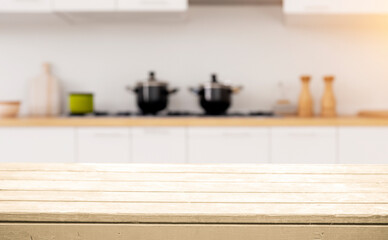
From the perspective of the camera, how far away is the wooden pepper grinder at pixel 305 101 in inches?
110

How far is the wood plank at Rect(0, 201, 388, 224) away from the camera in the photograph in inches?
25.9

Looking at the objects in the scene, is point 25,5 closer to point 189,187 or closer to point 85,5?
point 85,5

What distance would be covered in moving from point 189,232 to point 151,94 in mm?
2099

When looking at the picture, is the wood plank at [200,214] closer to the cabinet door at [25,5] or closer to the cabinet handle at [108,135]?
the cabinet handle at [108,135]

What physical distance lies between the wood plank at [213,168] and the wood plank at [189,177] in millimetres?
28

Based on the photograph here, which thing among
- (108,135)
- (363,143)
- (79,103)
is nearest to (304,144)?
(363,143)

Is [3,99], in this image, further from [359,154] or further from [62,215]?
[62,215]

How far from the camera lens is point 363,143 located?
2.40m

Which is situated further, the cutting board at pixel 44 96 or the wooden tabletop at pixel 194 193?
the cutting board at pixel 44 96

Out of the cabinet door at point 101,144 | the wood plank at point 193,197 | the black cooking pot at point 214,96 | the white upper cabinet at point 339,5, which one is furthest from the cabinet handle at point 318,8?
the wood plank at point 193,197

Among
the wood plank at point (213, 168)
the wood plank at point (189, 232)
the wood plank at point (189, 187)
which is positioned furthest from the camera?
the wood plank at point (213, 168)

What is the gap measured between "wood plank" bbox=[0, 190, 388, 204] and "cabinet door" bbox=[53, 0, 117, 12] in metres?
2.07

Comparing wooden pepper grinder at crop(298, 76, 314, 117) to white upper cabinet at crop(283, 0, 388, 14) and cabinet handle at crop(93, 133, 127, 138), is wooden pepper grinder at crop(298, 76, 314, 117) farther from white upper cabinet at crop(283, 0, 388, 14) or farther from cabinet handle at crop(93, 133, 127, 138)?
cabinet handle at crop(93, 133, 127, 138)

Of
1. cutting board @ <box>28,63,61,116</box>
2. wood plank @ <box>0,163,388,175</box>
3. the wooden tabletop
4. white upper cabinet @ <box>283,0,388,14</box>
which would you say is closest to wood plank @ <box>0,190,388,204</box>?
the wooden tabletop
